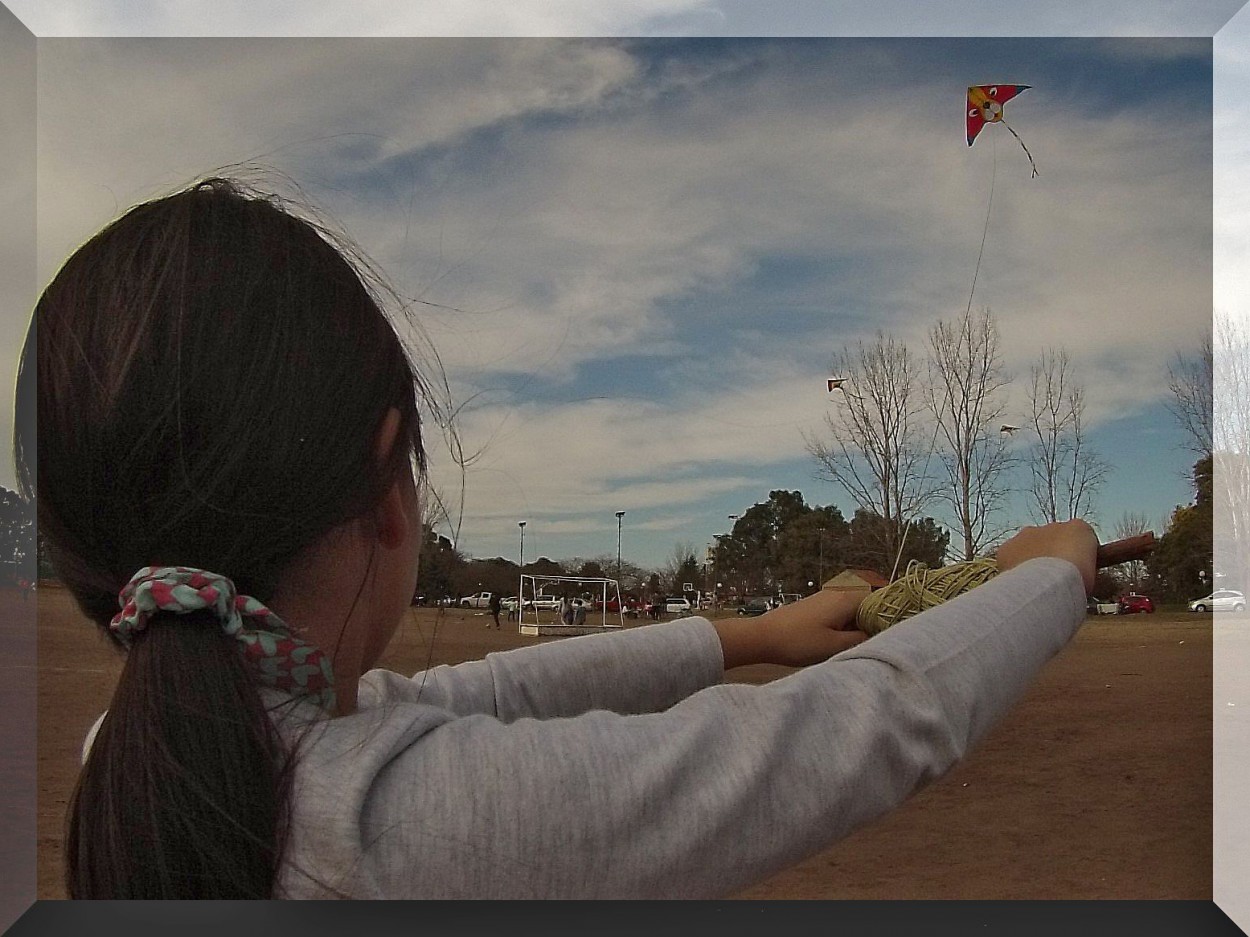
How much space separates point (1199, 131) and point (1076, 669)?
1721 mm

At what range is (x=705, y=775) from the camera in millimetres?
548

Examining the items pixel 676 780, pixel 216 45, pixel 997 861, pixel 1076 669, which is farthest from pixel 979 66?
pixel 676 780

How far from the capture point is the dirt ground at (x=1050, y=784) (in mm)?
2424

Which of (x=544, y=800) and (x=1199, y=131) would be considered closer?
(x=544, y=800)

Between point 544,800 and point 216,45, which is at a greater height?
point 216,45

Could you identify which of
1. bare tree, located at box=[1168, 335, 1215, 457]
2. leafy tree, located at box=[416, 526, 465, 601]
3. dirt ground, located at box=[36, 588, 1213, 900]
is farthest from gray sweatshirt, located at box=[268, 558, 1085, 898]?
bare tree, located at box=[1168, 335, 1215, 457]

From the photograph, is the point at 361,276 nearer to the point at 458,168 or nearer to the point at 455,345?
the point at 455,345

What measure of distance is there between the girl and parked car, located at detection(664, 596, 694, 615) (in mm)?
2107

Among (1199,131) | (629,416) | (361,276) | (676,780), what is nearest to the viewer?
(676,780)

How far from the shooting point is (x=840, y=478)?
300 cm

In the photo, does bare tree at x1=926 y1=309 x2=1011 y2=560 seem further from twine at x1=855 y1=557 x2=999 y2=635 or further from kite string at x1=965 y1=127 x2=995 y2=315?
twine at x1=855 y1=557 x2=999 y2=635

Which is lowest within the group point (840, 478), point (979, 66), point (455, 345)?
point (840, 478)

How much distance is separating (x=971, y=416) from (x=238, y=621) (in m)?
2.58

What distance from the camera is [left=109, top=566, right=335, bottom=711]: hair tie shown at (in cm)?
60
